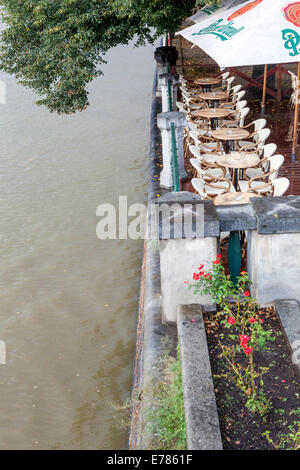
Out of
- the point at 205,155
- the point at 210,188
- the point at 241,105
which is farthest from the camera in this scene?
the point at 241,105

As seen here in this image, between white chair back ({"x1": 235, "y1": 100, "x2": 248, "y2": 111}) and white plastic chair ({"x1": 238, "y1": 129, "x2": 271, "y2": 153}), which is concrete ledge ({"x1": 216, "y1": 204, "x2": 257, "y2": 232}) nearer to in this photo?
white plastic chair ({"x1": 238, "y1": 129, "x2": 271, "y2": 153})

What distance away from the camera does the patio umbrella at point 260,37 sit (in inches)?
265

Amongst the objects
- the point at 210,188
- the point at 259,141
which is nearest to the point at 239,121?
the point at 259,141

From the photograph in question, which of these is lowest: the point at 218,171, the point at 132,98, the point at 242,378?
the point at 242,378

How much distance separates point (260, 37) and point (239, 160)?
1.73 m

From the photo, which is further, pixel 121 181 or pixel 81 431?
pixel 121 181

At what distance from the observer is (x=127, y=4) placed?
9.52 meters

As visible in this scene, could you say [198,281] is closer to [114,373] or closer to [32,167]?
[114,373]

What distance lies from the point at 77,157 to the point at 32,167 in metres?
1.52

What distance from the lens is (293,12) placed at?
704 centimetres

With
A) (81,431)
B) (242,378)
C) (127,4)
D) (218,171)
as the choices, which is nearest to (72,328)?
(81,431)

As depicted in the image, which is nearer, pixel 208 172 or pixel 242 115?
pixel 208 172

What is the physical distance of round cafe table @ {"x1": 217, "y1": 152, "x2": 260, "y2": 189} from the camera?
7.12m

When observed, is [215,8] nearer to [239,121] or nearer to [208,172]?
[239,121]
